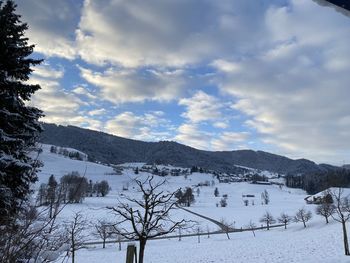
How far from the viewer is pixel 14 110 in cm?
1314

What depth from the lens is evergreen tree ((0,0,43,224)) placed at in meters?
12.1

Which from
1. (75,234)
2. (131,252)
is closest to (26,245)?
(131,252)

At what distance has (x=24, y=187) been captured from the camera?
1271 cm

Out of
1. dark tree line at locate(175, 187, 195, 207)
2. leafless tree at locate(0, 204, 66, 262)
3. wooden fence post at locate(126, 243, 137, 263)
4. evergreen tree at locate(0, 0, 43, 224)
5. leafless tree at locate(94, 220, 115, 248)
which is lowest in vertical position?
leafless tree at locate(94, 220, 115, 248)

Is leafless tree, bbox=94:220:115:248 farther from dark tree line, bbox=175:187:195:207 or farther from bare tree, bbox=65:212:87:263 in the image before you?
dark tree line, bbox=175:187:195:207

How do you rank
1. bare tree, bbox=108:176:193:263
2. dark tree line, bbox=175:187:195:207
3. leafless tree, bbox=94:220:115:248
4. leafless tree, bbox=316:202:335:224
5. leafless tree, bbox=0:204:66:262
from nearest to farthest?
1. leafless tree, bbox=0:204:66:262
2. bare tree, bbox=108:176:193:263
3. leafless tree, bbox=94:220:115:248
4. dark tree line, bbox=175:187:195:207
5. leafless tree, bbox=316:202:335:224

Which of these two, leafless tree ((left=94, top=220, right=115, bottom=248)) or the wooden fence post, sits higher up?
the wooden fence post

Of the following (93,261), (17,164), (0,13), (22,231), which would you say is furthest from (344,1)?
(93,261)

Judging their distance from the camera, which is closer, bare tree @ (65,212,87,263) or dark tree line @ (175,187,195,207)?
bare tree @ (65,212,87,263)

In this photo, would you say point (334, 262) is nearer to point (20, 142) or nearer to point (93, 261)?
point (20, 142)

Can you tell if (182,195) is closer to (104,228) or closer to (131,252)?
(131,252)

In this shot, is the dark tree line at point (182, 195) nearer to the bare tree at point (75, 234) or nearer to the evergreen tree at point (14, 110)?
the bare tree at point (75, 234)

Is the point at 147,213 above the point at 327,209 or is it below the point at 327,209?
above

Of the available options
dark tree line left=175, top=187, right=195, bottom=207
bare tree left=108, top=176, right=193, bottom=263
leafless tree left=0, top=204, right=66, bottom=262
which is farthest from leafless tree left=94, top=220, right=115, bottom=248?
leafless tree left=0, top=204, right=66, bottom=262
